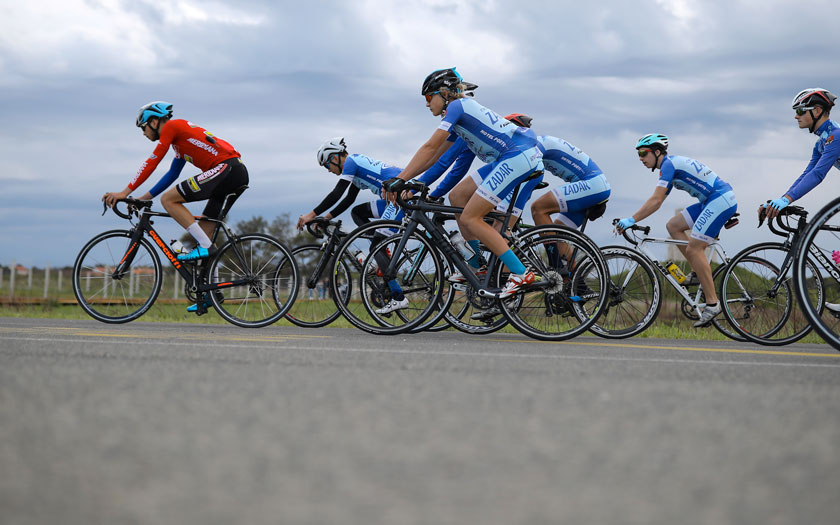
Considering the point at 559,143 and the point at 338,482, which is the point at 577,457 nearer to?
the point at 338,482

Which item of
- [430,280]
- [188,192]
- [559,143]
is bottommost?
[430,280]

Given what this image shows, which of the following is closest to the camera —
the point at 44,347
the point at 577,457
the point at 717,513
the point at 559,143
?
the point at 717,513

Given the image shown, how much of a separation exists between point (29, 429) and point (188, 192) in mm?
6461

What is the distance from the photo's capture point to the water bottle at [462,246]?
7.69m

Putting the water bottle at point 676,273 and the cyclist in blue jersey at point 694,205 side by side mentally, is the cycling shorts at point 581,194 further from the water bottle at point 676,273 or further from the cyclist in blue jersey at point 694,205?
the water bottle at point 676,273

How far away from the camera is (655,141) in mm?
9547

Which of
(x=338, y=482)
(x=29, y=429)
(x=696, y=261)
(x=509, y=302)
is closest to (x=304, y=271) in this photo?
(x=509, y=302)

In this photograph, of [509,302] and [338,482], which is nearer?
[338,482]

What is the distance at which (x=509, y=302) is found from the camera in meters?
7.52

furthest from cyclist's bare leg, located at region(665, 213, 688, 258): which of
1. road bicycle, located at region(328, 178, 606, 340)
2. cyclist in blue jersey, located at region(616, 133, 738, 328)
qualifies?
road bicycle, located at region(328, 178, 606, 340)

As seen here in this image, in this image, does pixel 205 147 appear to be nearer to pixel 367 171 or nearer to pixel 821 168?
pixel 367 171

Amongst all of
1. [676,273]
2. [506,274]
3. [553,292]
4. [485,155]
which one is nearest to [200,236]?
[485,155]

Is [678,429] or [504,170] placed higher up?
[504,170]

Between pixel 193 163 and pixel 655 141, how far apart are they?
4.74 metres
